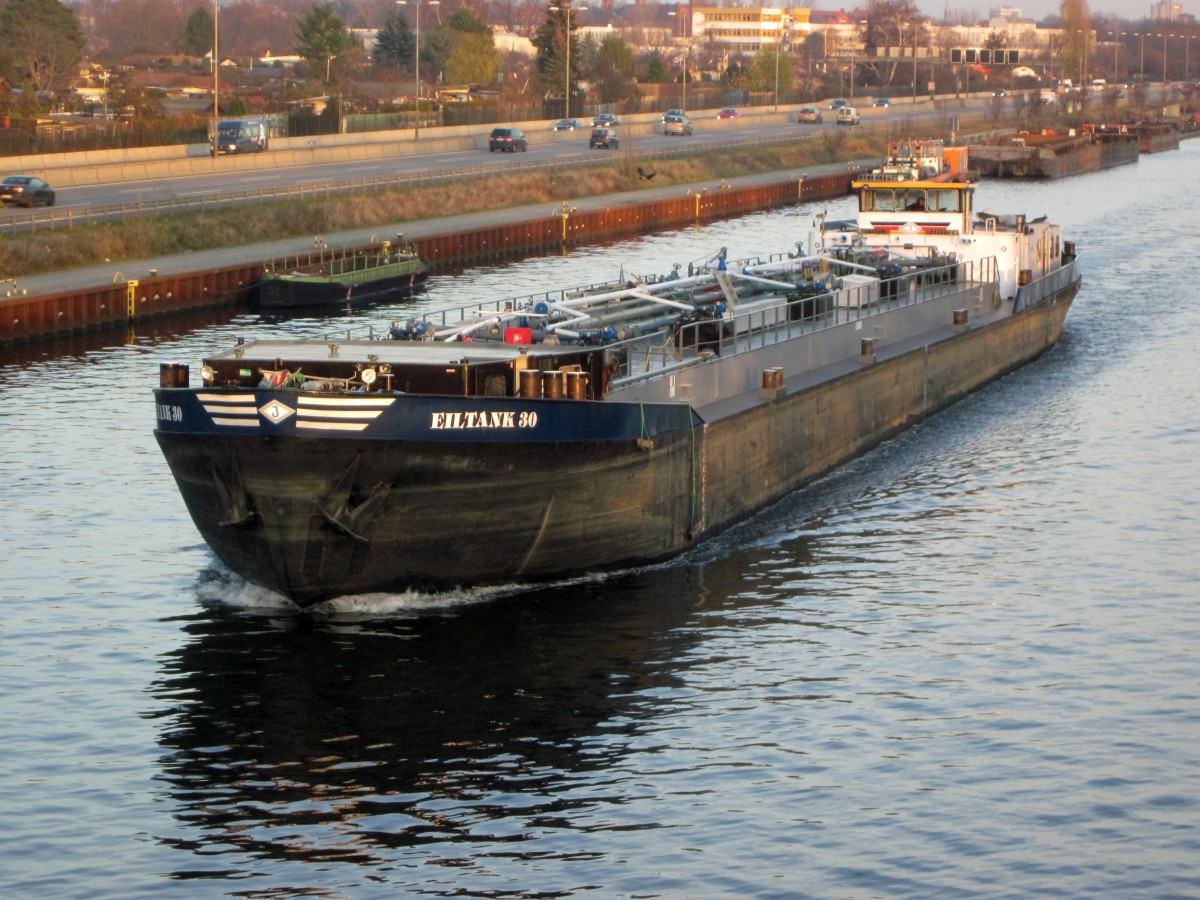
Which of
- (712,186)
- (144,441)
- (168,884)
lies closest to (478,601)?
(168,884)

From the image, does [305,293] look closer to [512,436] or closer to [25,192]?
[25,192]

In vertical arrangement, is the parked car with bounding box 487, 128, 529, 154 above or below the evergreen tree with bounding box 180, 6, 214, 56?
below

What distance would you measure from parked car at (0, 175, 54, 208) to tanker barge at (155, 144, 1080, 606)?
125 ft

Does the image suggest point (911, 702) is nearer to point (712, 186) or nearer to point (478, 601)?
point (478, 601)

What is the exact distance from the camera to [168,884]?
19203 millimetres

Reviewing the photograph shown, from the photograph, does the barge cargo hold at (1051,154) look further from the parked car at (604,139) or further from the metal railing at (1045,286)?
the metal railing at (1045,286)

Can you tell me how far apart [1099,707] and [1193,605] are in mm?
5797

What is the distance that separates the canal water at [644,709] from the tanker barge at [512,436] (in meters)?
0.94

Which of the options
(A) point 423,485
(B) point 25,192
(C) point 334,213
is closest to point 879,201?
(A) point 423,485

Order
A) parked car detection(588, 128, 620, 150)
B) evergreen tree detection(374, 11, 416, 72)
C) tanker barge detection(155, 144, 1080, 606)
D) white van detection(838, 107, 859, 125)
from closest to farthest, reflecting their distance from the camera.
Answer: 1. tanker barge detection(155, 144, 1080, 606)
2. parked car detection(588, 128, 620, 150)
3. white van detection(838, 107, 859, 125)
4. evergreen tree detection(374, 11, 416, 72)

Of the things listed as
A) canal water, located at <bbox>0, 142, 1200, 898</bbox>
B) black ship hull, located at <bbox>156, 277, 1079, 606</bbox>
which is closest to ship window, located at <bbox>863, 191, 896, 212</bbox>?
canal water, located at <bbox>0, 142, 1200, 898</bbox>

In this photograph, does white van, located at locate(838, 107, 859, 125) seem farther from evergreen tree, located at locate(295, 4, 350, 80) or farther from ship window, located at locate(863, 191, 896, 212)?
ship window, located at locate(863, 191, 896, 212)

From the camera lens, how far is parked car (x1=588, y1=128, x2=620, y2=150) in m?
119

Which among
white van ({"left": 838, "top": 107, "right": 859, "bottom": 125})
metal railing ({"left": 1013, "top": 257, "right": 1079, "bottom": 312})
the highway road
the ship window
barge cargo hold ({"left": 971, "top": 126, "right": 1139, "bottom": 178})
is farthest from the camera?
white van ({"left": 838, "top": 107, "right": 859, "bottom": 125})
